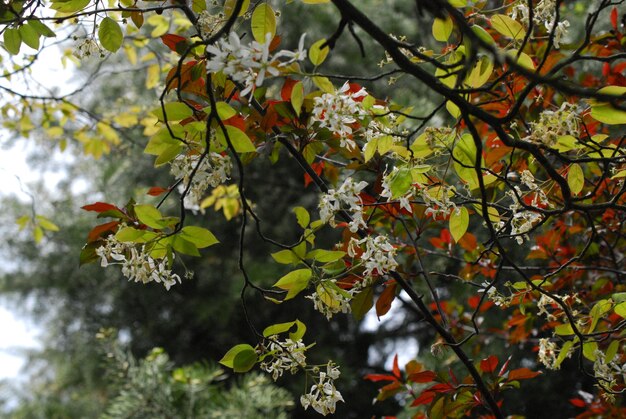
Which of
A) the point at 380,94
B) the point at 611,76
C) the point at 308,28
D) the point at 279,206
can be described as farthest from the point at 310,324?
the point at 611,76

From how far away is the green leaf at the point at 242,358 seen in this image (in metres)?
0.80

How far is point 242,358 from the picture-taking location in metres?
0.80

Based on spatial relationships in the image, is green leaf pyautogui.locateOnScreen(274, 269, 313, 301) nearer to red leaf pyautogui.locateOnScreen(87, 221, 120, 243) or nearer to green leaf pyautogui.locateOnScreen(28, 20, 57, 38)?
red leaf pyautogui.locateOnScreen(87, 221, 120, 243)

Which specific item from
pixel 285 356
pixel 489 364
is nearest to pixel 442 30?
pixel 285 356

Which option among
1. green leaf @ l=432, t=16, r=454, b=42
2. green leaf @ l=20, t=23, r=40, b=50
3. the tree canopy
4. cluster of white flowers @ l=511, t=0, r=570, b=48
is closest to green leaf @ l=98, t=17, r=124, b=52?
the tree canopy

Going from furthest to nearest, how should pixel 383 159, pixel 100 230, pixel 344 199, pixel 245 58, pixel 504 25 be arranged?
pixel 383 159 < pixel 504 25 < pixel 100 230 < pixel 344 199 < pixel 245 58

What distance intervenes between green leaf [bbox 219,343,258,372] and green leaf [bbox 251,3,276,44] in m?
0.37

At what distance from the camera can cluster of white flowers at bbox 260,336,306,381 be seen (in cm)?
81

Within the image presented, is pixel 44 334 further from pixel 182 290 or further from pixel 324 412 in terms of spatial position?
pixel 324 412

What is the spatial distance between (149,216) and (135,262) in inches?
2.4

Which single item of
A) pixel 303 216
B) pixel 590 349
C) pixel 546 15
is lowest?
pixel 590 349

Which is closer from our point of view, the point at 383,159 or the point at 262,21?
the point at 262,21

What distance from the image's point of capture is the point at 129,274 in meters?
0.79

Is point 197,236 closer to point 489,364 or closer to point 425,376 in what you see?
point 425,376
